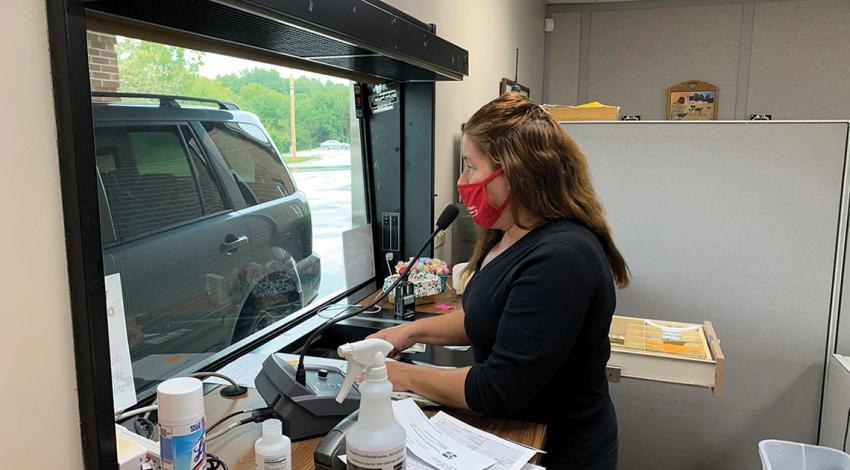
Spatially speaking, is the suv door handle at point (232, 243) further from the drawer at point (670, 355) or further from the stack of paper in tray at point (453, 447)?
the drawer at point (670, 355)

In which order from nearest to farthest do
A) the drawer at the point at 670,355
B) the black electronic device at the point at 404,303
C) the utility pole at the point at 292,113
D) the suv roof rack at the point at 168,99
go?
the suv roof rack at the point at 168,99
the drawer at the point at 670,355
the utility pole at the point at 292,113
the black electronic device at the point at 404,303

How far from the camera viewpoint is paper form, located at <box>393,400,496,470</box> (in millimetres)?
1045

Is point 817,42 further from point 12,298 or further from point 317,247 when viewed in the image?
point 12,298

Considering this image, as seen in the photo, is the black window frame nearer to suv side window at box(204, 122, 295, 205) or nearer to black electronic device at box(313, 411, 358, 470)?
black electronic device at box(313, 411, 358, 470)

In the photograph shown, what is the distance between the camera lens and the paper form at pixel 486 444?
1.06 m

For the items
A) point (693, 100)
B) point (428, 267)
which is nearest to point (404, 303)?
point (428, 267)

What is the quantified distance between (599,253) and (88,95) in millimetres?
895


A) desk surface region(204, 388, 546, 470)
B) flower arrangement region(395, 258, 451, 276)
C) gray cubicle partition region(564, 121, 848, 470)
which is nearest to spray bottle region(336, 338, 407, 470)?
desk surface region(204, 388, 546, 470)

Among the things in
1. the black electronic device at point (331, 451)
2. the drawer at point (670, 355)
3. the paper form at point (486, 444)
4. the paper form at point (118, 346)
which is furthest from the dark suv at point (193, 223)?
the drawer at point (670, 355)

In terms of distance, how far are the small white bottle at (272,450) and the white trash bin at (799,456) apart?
179 centimetres

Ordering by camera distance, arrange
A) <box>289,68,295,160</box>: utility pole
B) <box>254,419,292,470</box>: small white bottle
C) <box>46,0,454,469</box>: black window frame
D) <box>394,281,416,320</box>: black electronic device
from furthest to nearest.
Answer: <box>394,281,416,320</box>: black electronic device
<box>289,68,295,160</box>: utility pole
<box>254,419,292,470</box>: small white bottle
<box>46,0,454,469</box>: black window frame

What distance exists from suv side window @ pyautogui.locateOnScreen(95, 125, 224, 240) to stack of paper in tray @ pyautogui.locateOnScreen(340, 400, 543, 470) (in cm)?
69

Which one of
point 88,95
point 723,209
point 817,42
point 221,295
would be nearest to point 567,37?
point 817,42

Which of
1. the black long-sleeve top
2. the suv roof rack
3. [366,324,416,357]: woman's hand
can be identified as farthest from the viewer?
[366,324,416,357]: woman's hand
